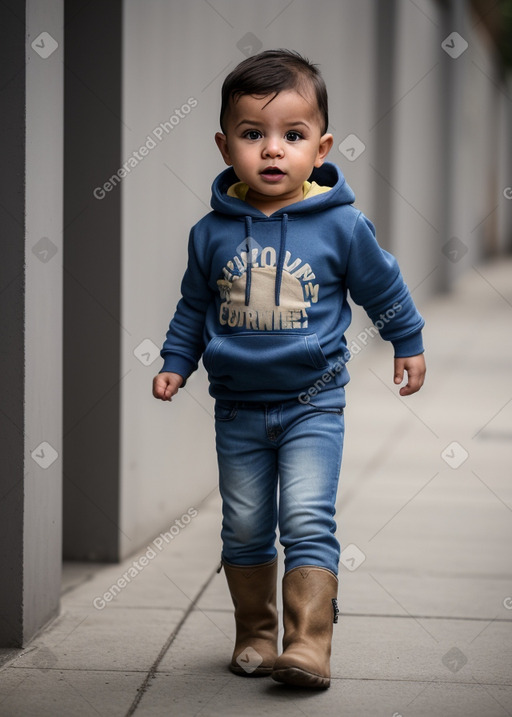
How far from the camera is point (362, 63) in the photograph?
11133 millimetres

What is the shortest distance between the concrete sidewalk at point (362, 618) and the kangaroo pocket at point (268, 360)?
2.81 ft

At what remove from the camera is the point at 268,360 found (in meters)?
3.09

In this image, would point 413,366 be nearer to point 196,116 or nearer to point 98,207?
point 98,207

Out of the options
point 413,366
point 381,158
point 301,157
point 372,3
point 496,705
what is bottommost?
point 496,705

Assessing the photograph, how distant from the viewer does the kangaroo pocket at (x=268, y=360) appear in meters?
3.09

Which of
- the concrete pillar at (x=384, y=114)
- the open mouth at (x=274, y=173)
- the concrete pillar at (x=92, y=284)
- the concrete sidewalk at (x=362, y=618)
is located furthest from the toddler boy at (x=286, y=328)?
the concrete pillar at (x=384, y=114)

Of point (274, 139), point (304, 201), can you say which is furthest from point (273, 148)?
point (304, 201)

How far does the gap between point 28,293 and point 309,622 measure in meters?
1.27

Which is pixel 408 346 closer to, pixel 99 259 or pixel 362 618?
pixel 362 618

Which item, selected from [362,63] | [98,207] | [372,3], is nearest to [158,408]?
[98,207]

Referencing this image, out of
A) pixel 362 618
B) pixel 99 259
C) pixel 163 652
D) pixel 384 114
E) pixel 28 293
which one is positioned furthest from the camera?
pixel 384 114

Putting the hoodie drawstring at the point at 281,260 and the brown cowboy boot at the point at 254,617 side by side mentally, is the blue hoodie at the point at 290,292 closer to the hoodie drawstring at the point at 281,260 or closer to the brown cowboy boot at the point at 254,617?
the hoodie drawstring at the point at 281,260

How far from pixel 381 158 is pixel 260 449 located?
10.2 m

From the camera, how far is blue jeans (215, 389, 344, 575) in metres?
3.13
